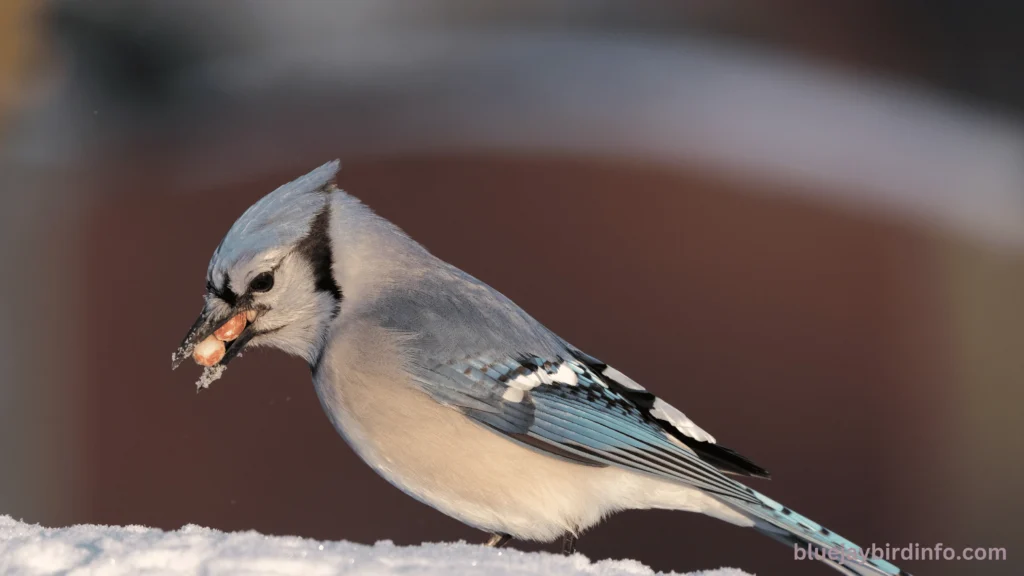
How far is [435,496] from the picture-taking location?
5.41 feet

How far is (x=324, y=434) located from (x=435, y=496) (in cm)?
143

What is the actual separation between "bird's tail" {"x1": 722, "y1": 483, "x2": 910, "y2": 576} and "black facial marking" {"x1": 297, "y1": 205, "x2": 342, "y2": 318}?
0.71m

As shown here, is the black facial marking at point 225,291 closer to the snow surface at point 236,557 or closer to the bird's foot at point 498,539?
the snow surface at point 236,557

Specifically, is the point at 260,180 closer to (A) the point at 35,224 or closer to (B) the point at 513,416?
(A) the point at 35,224

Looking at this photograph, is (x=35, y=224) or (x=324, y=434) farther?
(x=35, y=224)

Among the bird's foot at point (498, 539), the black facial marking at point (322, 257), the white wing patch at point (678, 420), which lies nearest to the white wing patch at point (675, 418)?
the white wing patch at point (678, 420)

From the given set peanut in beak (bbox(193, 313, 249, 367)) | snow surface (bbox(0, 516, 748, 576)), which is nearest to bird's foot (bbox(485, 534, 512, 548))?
snow surface (bbox(0, 516, 748, 576))

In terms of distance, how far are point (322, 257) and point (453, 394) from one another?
1.03 feet

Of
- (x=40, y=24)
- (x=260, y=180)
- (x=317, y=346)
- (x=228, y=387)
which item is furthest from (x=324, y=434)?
(x=40, y=24)

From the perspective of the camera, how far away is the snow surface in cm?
126

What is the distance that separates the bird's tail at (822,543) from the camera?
63.8 inches

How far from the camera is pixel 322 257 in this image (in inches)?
68.9

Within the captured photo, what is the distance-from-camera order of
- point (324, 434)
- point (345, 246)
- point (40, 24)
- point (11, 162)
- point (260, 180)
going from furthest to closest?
point (11, 162)
point (40, 24)
point (260, 180)
point (324, 434)
point (345, 246)

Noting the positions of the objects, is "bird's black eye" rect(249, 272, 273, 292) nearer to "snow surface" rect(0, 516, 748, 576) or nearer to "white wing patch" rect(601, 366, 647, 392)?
"snow surface" rect(0, 516, 748, 576)
